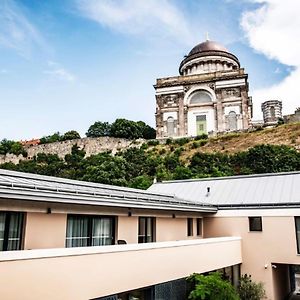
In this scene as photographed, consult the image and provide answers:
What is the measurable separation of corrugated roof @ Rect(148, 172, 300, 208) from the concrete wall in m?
0.79

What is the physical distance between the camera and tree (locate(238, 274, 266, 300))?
15.2 meters

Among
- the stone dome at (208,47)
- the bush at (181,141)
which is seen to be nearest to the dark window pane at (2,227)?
the bush at (181,141)

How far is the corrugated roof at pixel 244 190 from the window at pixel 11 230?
11012mm

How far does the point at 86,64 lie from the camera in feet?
65.2

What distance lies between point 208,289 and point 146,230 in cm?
322

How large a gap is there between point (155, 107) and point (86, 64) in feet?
119

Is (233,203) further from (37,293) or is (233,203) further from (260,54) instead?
(260,54)

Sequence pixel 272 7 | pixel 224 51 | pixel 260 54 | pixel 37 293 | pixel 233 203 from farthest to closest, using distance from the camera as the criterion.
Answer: pixel 224 51 → pixel 260 54 → pixel 233 203 → pixel 272 7 → pixel 37 293

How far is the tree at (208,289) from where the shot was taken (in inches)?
464

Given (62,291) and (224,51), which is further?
(224,51)

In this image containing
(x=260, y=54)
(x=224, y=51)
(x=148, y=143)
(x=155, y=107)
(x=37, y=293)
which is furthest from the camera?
(x=224, y=51)

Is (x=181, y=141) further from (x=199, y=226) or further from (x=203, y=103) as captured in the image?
(x=199, y=226)

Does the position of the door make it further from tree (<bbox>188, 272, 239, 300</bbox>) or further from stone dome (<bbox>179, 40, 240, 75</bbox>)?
tree (<bbox>188, 272, 239, 300</bbox>)

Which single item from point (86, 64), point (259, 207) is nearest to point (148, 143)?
point (86, 64)
